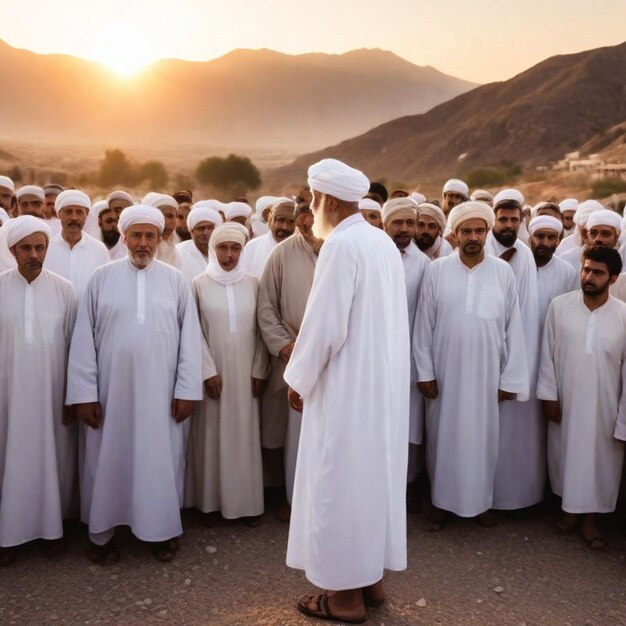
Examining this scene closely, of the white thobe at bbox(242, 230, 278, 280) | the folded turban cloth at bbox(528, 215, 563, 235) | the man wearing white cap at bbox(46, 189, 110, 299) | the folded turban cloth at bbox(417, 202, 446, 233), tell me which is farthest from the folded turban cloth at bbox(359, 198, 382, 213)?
the man wearing white cap at bbox(46, 189, 110, 299)

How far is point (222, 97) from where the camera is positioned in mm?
125938

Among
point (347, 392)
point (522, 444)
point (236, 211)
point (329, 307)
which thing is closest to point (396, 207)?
point (522, 444)

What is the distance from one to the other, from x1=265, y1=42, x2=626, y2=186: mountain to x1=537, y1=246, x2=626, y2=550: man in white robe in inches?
1845

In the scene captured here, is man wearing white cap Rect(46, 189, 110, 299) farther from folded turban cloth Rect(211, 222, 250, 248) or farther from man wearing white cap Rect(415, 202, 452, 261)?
man wearing white cap Rect(415, 202, 452, 261)

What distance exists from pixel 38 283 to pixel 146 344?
74 cm

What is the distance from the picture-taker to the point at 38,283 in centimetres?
443

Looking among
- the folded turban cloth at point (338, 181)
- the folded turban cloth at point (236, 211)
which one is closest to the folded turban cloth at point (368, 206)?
the folded turban cloth at point (338, 181)

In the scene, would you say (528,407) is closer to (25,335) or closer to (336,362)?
(336,362)

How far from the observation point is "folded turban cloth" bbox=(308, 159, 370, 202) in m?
3.64

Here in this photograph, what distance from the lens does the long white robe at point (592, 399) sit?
4.80 meters

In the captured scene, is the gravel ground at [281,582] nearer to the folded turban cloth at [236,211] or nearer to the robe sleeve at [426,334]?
the robe sleeve at [426,334]

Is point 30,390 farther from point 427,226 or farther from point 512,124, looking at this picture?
point 512,124

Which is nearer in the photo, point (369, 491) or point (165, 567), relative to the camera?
point (369, 491)

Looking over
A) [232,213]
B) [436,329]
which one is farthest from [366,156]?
[436,329]
